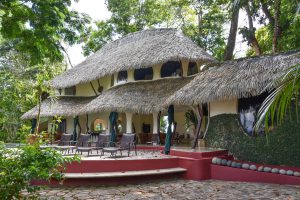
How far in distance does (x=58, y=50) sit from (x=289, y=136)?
7.15 m

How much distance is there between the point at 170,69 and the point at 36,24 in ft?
36.1

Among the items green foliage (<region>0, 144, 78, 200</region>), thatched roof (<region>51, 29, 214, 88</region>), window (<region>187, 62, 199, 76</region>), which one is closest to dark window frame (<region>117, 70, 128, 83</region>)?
thatched roof (<region>51, 29, 214, 88</region>)

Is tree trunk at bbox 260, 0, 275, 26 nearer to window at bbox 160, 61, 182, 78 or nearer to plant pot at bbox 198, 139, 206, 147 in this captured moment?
window at bbox 160, 61, 182, 78

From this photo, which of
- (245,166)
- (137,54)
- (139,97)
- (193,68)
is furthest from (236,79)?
(137,54)

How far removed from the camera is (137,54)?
17172mm

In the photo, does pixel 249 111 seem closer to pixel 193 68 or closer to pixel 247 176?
pixel 247 176

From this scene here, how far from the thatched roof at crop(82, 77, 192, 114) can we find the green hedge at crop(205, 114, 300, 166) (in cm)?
304

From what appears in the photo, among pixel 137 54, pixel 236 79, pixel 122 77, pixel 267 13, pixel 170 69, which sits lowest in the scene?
A: pixel 236 79

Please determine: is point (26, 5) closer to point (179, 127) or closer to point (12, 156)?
point (12, 156)

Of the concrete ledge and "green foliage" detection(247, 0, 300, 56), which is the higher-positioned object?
"green foliage" detection(247, 0, 300, 56)

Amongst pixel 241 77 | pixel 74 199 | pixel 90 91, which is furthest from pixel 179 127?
pixel 74 199

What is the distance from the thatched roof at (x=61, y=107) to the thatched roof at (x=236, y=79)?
930 centimetres

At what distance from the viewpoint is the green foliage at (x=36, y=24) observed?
5.88m

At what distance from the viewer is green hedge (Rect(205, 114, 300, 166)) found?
915 cm
